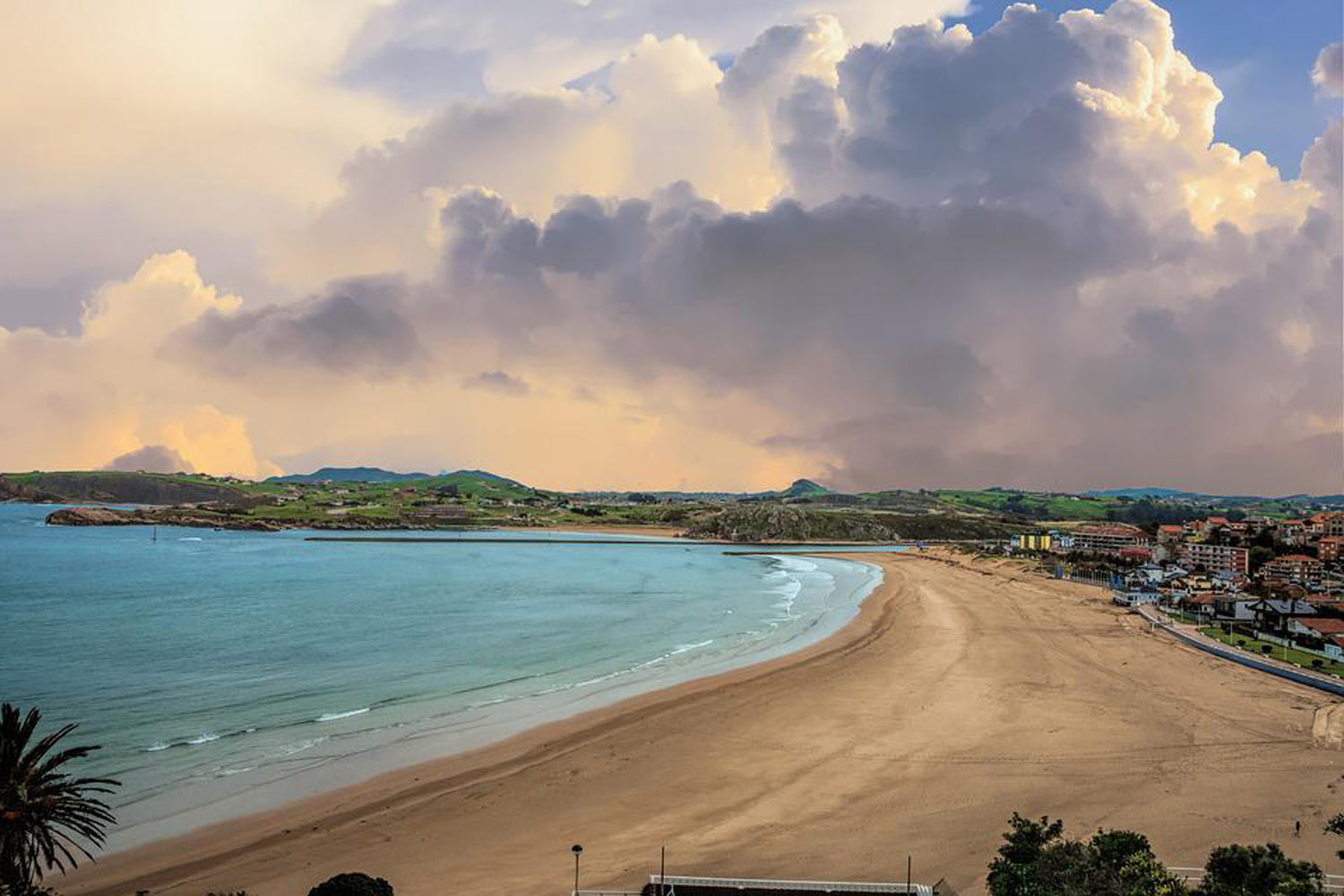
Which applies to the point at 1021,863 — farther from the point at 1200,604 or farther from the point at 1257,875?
the point at 1200,604

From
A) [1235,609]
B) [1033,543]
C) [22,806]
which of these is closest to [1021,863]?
[22,806]

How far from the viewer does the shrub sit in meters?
16.7

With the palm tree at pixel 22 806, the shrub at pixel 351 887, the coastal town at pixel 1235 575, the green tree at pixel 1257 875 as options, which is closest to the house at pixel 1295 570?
the coastal town at pixel 1235 575

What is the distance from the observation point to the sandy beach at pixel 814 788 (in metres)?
22.6

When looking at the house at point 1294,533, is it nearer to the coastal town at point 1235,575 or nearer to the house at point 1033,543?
the coastal town at point 1235,575

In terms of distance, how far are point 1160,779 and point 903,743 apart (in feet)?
30.5

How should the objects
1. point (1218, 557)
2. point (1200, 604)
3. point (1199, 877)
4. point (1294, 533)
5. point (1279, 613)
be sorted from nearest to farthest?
point (1199, 877), point (1279, 613), point (1200, 604), point (1218, 557), point (1294, 533)

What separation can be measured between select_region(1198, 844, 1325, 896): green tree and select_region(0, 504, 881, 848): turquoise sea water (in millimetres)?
26530

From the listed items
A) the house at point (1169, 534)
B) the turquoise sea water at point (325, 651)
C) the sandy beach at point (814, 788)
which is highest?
the house at point (1169, 534)

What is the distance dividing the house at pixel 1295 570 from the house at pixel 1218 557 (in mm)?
4585

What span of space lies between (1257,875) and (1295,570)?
103m

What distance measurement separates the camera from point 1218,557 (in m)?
115

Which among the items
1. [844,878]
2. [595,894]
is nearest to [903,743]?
[844,878]

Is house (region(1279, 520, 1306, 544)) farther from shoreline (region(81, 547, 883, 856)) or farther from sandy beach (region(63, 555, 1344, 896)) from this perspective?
shoreline (region(81, 547, 883, 856))
